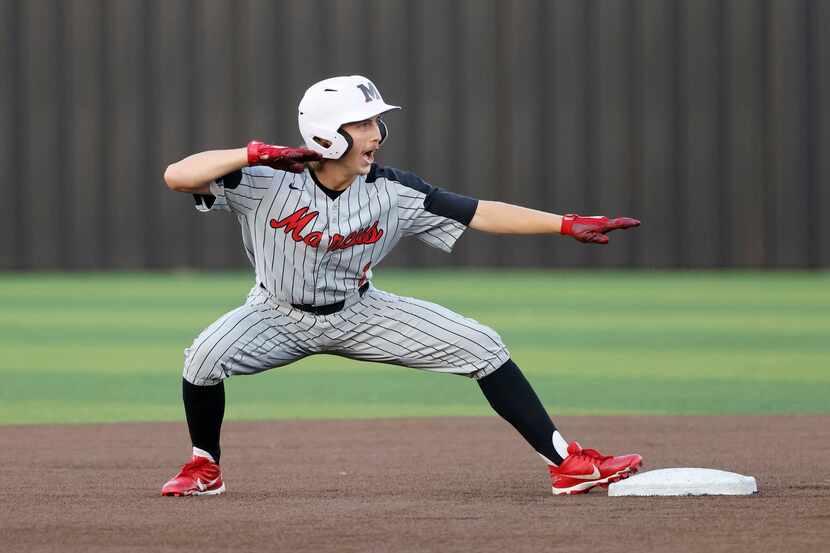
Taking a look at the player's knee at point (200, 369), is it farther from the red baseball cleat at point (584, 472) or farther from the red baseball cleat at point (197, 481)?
the red baseball cleat at point (584, 472)

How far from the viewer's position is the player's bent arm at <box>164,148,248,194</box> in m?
5.01

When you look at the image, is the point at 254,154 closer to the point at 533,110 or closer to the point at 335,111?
the point at 335,111

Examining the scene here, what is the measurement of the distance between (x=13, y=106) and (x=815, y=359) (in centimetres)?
1441

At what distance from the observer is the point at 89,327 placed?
44.0ft

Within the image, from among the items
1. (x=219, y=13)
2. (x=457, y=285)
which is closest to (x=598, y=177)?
(x=457, y=285)

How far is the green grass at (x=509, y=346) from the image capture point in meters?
8.65

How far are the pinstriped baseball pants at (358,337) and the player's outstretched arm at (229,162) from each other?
574 mm

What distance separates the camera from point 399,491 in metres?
5.49

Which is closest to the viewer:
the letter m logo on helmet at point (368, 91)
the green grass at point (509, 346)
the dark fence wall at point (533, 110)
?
the letter m logo on helmet at point (368, 91)

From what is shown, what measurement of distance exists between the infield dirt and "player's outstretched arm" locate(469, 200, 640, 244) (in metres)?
0.92

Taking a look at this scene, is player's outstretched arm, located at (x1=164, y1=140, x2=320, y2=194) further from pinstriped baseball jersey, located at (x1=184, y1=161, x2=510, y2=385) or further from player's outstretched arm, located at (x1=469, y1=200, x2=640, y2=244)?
player's outstretched arm, located at (x1=469, y1=200, x2=640, y2=244)

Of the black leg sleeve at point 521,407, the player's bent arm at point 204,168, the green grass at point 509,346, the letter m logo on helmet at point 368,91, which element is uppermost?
the letter m logo on helmet at point 368,91

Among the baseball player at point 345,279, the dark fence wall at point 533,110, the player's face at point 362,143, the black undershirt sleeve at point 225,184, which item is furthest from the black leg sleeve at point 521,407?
the dark fence wall at point 533,110

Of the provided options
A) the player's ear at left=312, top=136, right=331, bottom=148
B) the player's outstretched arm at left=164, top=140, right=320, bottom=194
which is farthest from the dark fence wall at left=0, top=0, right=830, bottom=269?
the player's outstretched arm at left=164, top=140, right=320, bottom=194
